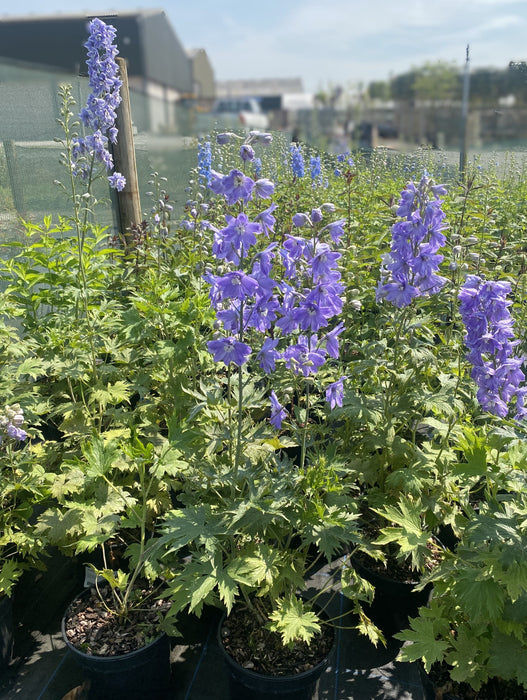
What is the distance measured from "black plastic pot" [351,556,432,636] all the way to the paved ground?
0.11 metres

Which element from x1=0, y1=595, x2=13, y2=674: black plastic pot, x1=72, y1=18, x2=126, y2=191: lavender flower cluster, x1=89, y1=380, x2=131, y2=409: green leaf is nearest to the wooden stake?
x1=72, y1=18, x2=126, y2=191: lavender flower cluster

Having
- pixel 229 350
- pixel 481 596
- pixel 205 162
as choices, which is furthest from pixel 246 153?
pixel 205 162

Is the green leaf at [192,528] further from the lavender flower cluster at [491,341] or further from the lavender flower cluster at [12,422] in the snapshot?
the lavender flower cluster at [491,341]

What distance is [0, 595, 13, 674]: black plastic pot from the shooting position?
7.29ft

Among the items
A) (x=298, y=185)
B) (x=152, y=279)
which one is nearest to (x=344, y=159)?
(x=298, y=185)

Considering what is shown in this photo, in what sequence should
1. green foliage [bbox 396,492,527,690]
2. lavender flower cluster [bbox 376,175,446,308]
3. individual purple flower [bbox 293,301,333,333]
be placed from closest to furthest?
green foliage [bbox 396,492,527,690] → individual purple flower [bbox 293,301,333,333] → lavender flower cluster [bbox 376,175,446,308]

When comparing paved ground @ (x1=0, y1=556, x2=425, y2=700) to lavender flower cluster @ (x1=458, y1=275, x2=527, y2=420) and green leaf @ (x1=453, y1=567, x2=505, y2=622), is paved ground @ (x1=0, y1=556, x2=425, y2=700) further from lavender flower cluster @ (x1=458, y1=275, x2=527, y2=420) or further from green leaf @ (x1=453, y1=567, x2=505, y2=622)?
lavender flower cluster @ (x1=458, y1=275, x2=527, y2=420)

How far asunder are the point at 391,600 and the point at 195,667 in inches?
34.7

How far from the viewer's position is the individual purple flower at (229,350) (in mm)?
1752

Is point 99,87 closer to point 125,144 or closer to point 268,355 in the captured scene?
point 125,144

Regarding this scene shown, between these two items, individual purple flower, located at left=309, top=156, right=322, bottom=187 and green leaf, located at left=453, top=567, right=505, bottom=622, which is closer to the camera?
green leaf, located at left=453, top=567, right=505, bottom=622

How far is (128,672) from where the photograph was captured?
78.7 inches

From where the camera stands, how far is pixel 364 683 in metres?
2.25

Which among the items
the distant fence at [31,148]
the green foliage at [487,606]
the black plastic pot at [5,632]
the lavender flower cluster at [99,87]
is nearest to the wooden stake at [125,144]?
the distant fence at [31,148]
